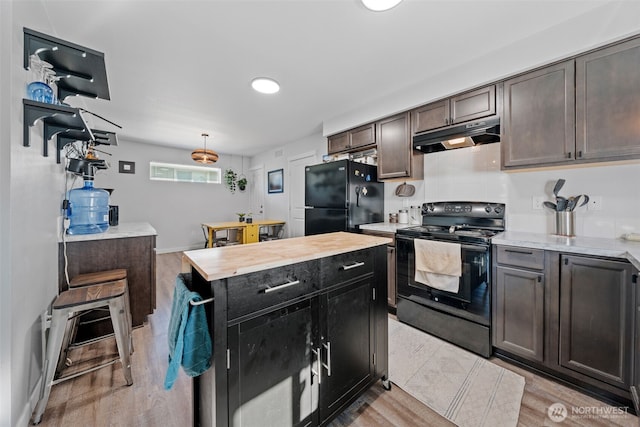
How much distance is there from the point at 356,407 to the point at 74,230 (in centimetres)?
282

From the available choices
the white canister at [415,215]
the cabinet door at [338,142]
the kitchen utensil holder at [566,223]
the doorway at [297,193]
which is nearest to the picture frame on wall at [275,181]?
the doorway at [297,193]

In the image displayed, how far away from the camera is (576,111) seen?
1.74m

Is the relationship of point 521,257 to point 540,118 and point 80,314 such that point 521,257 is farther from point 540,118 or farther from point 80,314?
point 80,314

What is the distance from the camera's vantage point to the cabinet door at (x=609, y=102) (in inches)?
60.6

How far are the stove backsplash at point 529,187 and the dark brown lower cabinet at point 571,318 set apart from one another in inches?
23.6

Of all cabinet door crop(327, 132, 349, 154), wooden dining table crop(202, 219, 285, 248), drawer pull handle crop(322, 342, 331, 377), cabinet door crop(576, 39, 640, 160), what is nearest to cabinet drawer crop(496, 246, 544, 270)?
cabinet door crop(576, 39, 640, 160)

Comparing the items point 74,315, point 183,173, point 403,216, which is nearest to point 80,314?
point 74,315

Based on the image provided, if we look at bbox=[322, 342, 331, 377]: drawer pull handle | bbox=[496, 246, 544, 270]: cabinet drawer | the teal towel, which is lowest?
bbox=[322, 342, 331, 377]: drawer pull handle

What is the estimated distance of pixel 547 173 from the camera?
2.08 meters

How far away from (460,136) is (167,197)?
616cm

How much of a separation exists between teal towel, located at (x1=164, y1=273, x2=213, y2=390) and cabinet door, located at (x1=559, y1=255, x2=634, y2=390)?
7.34 feet

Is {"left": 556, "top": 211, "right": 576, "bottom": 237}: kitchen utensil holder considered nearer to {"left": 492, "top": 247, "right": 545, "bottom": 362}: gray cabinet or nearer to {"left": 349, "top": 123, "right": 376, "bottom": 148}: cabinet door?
{"left": 492, "top": 247, "right": 545, "bottom": 362}: gray cabinet

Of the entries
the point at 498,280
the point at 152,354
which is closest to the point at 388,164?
the point at 498,280

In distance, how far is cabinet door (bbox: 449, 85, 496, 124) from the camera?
212cm
